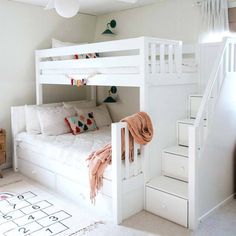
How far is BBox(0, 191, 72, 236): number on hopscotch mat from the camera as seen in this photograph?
103 inches

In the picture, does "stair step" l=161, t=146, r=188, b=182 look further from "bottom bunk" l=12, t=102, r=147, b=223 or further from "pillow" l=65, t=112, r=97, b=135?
"pillow" l=65, t=112, r=97, b=135

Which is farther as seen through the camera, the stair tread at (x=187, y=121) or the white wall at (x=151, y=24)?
the white wall at (x=151, y=24)

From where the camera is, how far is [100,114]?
454cm

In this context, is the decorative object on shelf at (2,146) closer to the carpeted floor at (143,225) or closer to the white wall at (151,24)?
the carpeted floor at (143,225)

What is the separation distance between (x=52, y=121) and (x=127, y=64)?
4.86ft

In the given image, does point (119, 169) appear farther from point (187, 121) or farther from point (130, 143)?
point (187, 121)

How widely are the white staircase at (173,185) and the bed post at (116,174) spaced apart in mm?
365

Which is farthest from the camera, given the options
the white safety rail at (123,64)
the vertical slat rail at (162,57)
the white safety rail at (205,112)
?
the vertical slat rail at (162,57)

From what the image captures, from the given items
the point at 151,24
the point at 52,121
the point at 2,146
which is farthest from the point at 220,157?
the point at 2,146

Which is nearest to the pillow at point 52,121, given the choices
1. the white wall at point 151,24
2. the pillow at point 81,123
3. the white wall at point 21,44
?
the pillow at point 81,123

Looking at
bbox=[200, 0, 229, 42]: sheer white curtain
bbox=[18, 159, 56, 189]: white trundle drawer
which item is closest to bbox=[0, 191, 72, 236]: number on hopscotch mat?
bbox=[18, 159, 56, 189]: white trundle drawer

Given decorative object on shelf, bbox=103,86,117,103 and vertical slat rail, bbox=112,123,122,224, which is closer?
vertical slat rail, bbox=112,123,122,224

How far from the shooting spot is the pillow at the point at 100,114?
14.3 ft

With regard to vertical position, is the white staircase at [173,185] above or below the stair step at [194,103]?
below
